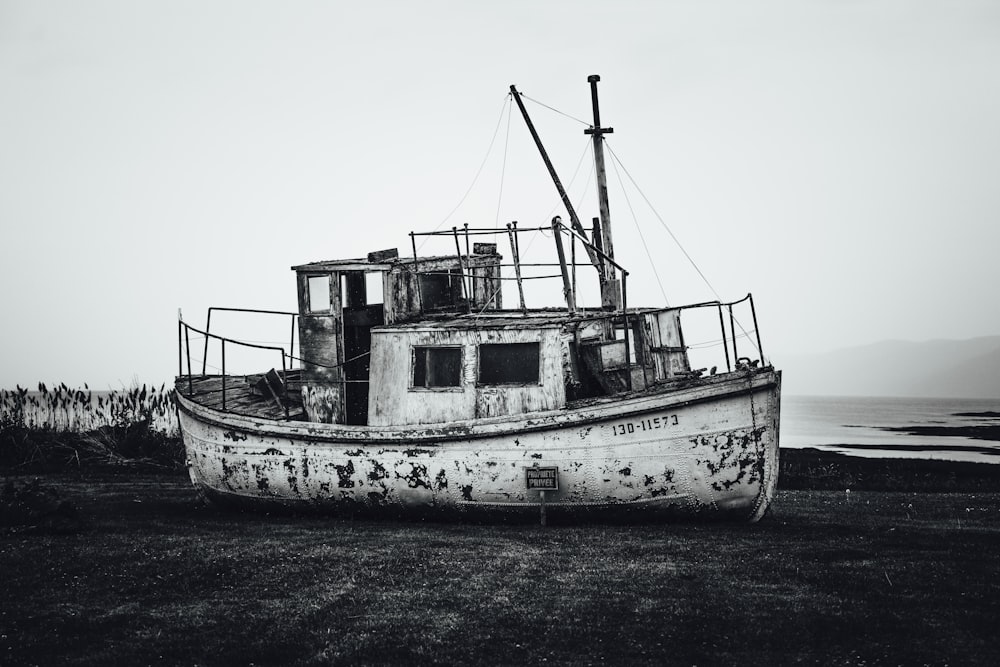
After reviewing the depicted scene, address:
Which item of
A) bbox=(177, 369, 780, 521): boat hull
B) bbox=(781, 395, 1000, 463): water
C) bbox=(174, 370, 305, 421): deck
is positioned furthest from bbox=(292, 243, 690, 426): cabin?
bbox=(781, 395, 1000, 463): water

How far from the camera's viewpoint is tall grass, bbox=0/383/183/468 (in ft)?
61.9

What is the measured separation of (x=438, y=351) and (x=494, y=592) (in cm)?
489

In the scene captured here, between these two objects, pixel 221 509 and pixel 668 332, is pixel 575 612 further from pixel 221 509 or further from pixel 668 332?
pixel 221 509

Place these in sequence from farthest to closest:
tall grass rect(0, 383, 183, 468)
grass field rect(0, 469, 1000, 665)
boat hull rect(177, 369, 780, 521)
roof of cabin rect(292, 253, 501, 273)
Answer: tall grass rect(0, 383, 183, 468) → roof of cabin rect(292, 253, 501, 273) → boat hull rect(177, 369, 780, 521) → grass field rect(0, 469, 1000, 665)

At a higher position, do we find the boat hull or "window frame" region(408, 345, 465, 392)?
"window frame" region(408, 345, 465, 392)

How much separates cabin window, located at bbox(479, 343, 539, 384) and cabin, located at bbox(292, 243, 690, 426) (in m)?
0.01

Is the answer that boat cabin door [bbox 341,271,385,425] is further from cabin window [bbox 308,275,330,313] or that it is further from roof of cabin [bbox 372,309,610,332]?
roof of cabin [bbox 372,309,610,332]

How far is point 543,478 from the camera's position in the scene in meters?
11.3

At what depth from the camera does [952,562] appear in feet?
28.5

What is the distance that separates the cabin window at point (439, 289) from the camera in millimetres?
14223

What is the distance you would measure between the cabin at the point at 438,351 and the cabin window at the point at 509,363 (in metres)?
0.01

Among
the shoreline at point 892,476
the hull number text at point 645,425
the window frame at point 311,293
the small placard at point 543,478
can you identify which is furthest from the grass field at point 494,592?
the shoreline at point 892,476

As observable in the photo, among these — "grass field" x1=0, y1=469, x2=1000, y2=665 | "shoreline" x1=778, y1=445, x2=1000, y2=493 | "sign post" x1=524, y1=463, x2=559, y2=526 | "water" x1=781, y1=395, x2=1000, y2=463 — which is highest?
"sign post" x1=524, y1=463, x2=559, y2=526

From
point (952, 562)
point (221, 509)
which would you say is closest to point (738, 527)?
point (952, 562)
